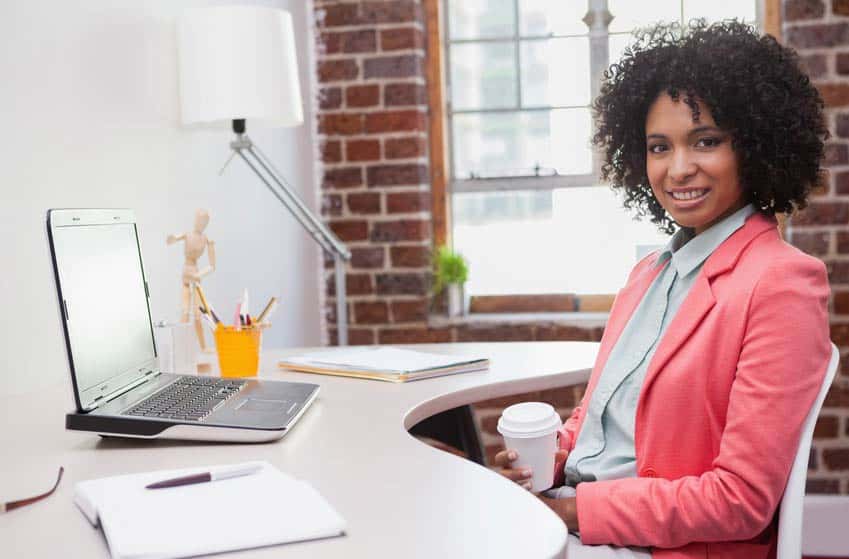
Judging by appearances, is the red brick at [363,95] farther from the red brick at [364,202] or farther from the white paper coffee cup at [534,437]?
the white paper coffee cup at [534,437]

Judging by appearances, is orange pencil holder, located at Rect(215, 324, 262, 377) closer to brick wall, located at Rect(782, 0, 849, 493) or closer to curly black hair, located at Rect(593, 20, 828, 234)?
curly black hair, located at Rect(593, 20, 828, 234)

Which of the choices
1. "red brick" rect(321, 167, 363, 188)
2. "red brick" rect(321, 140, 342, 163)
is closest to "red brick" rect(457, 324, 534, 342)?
"red brick" rect(321, 167, 363, 188)

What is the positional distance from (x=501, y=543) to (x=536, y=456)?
470 millimetres

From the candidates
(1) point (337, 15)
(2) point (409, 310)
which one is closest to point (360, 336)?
(2) point (409, 310)

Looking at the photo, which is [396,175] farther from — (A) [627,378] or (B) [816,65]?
(A) [627,378]

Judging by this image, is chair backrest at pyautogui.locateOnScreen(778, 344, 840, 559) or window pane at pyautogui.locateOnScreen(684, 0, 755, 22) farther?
window pane at pyautogui.locateOnScreen(684, 0, 755, 22)

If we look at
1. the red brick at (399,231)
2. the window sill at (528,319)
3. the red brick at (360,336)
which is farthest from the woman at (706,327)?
the red brick at (360,336)

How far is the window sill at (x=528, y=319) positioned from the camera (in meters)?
3.09

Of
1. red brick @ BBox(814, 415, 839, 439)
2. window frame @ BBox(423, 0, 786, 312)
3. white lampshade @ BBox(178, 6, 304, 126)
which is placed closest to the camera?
white lampshade @ BBox(178, 6, 304, 126)

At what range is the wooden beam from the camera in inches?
126

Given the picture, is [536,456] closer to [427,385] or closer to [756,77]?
[427,385]

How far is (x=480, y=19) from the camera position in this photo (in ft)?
10.6

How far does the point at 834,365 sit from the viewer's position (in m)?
1.20

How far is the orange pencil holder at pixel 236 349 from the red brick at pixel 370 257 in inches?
57.4
